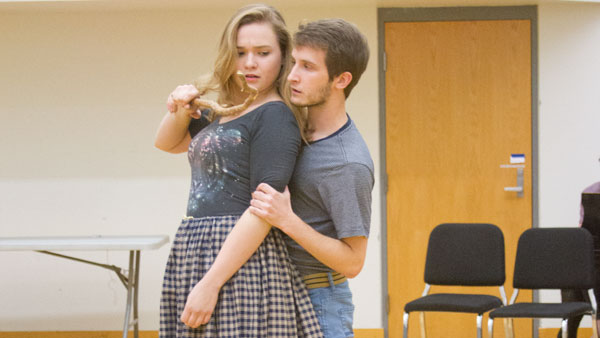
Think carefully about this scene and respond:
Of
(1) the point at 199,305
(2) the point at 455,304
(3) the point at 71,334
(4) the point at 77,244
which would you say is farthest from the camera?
(3) the point at 71,334

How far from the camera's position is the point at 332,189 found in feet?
4.63

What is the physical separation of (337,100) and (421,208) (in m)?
3.43

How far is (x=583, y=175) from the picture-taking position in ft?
15.6

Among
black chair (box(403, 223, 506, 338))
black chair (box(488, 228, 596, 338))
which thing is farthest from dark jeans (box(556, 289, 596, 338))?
black chair (box(403, 223, 506, 338))

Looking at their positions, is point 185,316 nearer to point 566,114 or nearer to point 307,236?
point 307,236

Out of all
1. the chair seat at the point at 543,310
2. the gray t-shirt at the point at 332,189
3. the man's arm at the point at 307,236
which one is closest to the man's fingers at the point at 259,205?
the man's arm at the point at 307,236

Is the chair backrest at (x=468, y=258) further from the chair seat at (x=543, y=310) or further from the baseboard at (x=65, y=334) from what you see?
the baseboard at (x=65, y=334)

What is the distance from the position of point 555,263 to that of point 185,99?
9.99 ft

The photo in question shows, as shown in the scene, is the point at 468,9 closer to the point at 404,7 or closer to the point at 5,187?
the point at 404,7

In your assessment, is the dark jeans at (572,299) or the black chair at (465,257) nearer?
the dark jeans at (572,299)

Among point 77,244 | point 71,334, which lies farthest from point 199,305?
point 71,334

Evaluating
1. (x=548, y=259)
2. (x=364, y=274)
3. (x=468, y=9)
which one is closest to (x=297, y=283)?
(x=548, y=259)

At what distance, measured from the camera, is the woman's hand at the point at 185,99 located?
Result: 4.83 feet

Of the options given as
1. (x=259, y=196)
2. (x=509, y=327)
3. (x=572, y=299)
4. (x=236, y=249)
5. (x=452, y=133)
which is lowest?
(x=509, y=327)
